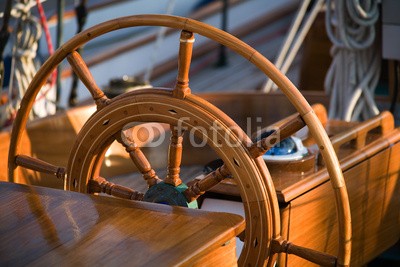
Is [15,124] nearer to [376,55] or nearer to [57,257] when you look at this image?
[57,257]

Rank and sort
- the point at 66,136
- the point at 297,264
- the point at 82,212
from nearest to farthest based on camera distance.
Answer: the point at 82,212
the point at 297,264
the point at 66,136

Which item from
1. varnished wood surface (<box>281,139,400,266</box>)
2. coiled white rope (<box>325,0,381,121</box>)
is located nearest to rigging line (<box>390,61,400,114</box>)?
coiled white rope (<box>325,0,381,121</box>)

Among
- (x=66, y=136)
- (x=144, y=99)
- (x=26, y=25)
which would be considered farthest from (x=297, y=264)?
(x=26, y=25)

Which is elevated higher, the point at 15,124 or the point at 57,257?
the point at 15,124

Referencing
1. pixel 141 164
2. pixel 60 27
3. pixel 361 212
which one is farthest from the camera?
pixel 60 27

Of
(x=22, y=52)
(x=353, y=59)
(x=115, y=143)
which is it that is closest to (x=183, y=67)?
(x=115, y=143)

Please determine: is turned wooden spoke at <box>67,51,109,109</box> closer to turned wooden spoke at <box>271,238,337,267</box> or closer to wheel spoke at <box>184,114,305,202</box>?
wheel spoke at <box>184,114,305,202</box>

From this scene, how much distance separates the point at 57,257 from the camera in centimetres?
116

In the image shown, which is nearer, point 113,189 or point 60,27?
point 113,189

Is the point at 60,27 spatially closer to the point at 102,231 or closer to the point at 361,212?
the point at 361,212

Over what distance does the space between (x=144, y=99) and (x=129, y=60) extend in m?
2.71

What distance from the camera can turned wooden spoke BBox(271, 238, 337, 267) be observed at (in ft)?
4.68

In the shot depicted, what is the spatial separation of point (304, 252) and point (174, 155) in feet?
0.91

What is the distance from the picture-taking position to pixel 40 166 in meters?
1.69
